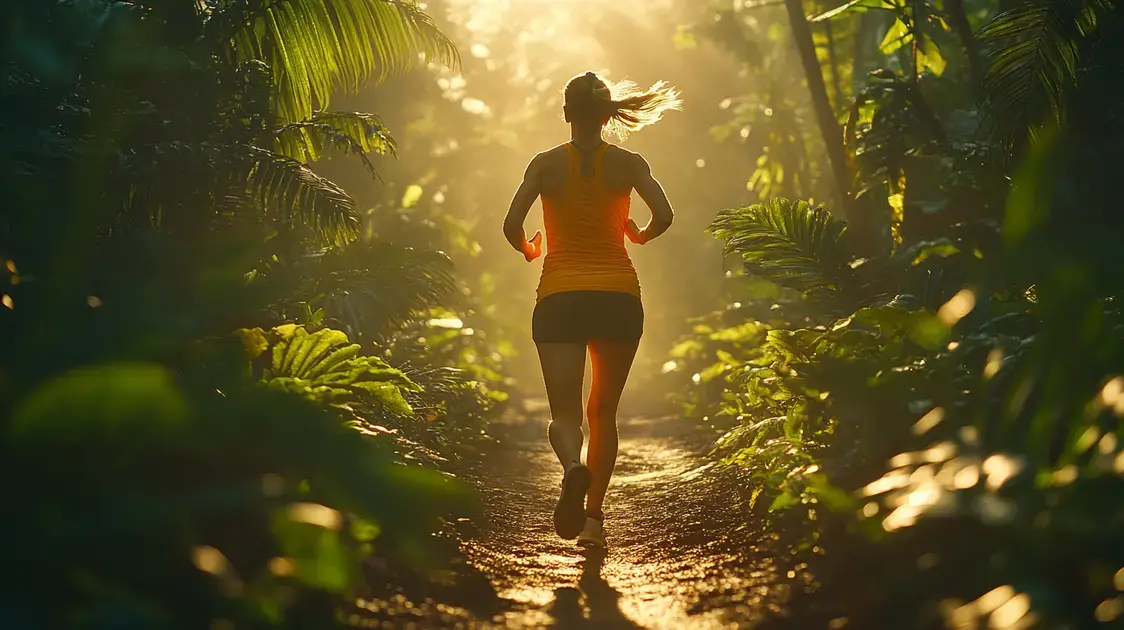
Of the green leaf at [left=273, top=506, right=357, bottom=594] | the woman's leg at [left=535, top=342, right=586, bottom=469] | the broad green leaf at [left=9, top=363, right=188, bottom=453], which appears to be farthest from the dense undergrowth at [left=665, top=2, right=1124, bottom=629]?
the broad green leaf at [left=9, top=363, right=188, bottom=453]

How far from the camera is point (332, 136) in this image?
6441mm

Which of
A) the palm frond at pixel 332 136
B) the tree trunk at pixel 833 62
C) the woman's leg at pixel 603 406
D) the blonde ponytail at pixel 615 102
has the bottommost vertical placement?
the woman's leg at pixel 603 406

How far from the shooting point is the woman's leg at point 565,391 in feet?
14.2

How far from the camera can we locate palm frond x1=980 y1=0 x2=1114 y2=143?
19.2ft

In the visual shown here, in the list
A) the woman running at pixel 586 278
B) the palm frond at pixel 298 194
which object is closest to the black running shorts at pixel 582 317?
the woman running at pixel 586 278

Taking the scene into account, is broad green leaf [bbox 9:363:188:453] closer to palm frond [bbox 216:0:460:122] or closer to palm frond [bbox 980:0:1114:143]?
palm frond [bbox 216:0:460:122]

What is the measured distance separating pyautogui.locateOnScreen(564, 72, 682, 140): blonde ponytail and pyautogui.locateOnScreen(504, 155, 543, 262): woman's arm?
0.93ft

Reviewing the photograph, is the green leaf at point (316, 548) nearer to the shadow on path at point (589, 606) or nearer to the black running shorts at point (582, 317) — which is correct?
the shadow on path at point (589, 606)

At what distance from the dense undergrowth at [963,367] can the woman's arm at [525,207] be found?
53.8 inches

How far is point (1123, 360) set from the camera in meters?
3.21

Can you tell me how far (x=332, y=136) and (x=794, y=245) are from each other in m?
2.73

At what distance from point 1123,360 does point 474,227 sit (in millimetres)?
20131

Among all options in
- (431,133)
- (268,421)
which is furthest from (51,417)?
(431,133)

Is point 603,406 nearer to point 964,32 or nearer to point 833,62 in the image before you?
point 964,32
